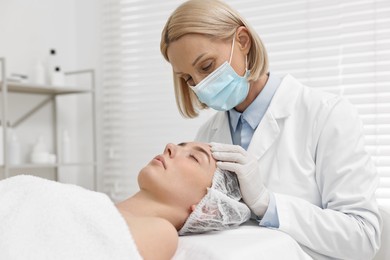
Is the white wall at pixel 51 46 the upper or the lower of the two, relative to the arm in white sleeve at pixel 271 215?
upper

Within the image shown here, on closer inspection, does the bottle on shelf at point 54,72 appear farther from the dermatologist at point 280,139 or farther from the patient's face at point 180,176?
the patient's face at point 180,176

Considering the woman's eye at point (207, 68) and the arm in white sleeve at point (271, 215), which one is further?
the woman's eye at point (207, 68)

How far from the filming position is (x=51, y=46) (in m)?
3.01

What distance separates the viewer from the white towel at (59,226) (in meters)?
0.93

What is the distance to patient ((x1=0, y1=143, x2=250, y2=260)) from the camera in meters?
0.95

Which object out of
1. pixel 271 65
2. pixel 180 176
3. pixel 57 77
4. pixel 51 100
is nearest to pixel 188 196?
pixel 180 176

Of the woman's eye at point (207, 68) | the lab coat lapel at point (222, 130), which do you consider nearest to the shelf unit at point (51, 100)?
the lab coat lapel at point (222, 130)

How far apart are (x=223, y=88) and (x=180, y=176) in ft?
1.03

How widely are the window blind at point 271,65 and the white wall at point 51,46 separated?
0.13 metres

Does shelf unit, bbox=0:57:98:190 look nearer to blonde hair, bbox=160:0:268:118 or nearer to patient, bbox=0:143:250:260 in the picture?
blonde hair, bbox=160:0:268:118

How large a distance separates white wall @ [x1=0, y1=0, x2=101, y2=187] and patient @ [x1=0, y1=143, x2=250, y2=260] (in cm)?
168

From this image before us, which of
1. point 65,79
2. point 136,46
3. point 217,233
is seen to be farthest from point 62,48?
point 217,233

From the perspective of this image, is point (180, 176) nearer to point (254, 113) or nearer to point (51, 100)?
point (254, 113)

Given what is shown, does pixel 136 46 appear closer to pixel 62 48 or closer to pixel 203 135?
pixel 62 48
